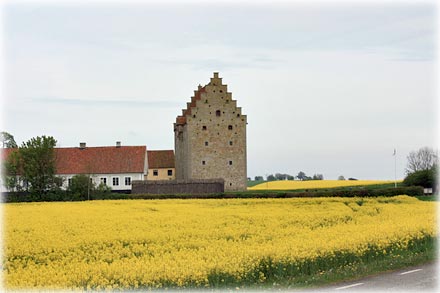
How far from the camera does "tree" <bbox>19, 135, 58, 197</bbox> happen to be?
234 feet

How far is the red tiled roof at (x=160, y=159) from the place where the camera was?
9900 centimetres

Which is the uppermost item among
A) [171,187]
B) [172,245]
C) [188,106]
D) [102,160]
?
[188,106]

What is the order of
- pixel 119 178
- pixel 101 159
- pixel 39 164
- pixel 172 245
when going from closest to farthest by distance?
pixel 172 245 → pixel 39 164 → pixel 119 178 → pixel 101 159

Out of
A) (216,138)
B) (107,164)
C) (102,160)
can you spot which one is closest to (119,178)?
(107,164)

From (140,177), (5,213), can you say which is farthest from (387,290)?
(140,177)

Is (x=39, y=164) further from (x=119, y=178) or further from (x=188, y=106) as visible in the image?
(x=188, y=106)

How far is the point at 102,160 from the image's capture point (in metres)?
91.4

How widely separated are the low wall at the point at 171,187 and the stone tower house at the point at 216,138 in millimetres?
9081

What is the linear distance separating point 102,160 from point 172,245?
67199 millimetres

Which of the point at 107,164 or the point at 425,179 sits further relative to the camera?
the point at 107,164

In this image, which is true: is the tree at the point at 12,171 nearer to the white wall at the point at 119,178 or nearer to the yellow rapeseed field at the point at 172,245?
the white wall at the point at 119,178

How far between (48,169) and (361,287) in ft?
191

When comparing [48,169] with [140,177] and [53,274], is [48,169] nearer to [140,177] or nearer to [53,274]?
[140,177]

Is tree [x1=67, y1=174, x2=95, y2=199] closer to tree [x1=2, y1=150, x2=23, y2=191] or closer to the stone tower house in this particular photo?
tree [x1=2, y1=150, x2=23, y2=191]
